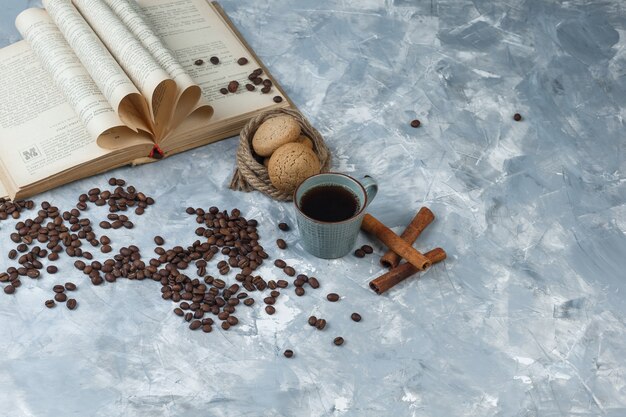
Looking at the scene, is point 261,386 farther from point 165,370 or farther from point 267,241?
point 267,241

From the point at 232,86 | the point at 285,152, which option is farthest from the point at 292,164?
the point at 232,86

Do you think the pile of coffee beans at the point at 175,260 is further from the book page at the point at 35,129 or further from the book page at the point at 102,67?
the book page at the point at 102,67

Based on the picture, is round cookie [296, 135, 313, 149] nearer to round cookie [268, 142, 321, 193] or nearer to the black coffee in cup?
round cookie [268, 142, 321, 193]

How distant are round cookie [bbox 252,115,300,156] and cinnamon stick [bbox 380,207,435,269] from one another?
0.34 meters

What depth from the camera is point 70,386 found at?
1670 mm

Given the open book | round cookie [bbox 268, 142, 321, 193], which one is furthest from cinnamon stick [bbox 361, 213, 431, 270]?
the open book

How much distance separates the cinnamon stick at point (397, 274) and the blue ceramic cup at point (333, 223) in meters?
0.11

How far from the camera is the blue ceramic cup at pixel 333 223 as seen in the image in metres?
1.77

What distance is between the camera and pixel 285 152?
1887 millimetres

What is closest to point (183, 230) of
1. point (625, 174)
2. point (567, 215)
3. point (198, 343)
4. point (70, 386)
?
point (198, 343)

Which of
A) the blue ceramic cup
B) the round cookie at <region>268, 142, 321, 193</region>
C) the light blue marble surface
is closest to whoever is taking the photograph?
the light blue marble surface

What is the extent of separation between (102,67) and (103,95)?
8 cm

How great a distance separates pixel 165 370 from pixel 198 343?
9cm

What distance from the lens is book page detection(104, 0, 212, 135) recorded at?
201 centimetres
